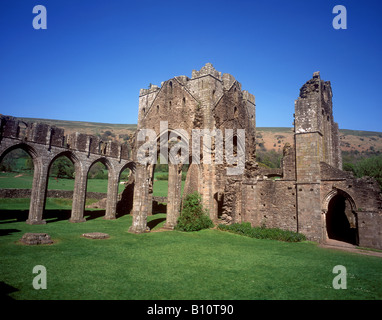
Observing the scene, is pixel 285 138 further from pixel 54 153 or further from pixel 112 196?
pixel 54 153

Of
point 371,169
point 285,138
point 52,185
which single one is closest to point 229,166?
point 371,169

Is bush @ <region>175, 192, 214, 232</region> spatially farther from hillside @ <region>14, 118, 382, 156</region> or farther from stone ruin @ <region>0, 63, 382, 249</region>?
hillside @ <region>14, 118, 382, 156</region>

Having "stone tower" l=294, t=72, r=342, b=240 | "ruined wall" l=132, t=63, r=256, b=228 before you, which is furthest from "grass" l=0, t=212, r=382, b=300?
"ruined wall" l=132, t=63, r=256, b=228

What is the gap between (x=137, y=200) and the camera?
13422 mm

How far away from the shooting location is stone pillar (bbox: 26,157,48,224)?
14.9 meters

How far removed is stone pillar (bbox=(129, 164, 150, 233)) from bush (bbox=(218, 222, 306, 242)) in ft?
16.4

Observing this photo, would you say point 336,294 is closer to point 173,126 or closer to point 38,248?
point 38,248

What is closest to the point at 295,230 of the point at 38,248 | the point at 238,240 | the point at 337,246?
the point at 337,246

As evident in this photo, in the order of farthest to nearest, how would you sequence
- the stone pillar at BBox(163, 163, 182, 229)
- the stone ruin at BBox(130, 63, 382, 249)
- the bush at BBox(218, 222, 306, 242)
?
1. the stone pillar at BBox(163, 163, 182, 229)
2. the bush at BBox(218, 222, 306, 242)
3. the stone ruin at BBox(130, 63, 382, 249)

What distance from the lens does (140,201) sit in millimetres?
13391

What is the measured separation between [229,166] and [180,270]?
35.0ft

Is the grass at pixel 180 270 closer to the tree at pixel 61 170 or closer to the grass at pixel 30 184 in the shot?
the grass at pixel 30 184
